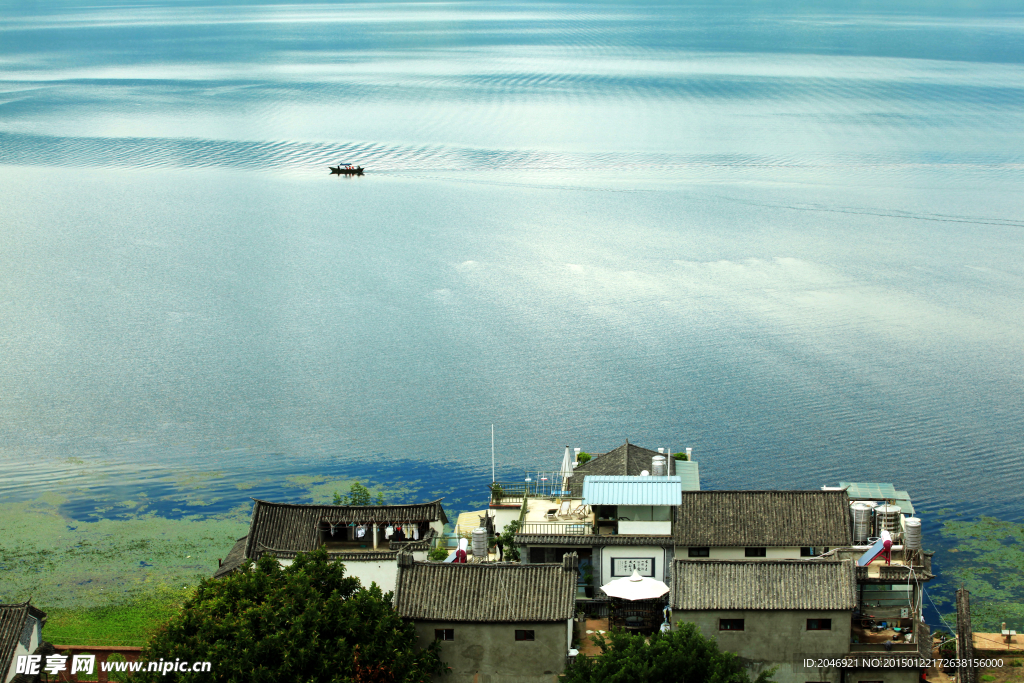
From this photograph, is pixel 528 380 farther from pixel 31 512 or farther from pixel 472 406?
pixel 31 512

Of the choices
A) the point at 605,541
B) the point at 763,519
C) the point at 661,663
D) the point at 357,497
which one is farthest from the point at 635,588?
the point at 357,497

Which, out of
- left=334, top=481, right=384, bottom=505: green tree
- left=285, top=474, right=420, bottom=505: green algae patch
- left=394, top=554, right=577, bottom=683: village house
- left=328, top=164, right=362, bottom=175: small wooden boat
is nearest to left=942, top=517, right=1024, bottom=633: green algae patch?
left=394, top=554, right=577, bottom=683: village house

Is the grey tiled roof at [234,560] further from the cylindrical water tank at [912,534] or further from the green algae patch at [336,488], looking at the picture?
the cylindrical water tank at [912,534]

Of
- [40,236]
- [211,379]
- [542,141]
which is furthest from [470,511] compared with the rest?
[542,141]

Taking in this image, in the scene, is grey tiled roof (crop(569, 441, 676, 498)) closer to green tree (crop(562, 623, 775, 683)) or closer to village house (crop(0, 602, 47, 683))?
green tree (crop(562, 623, 775, 683))

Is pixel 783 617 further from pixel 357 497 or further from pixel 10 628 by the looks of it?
pixel 357 497

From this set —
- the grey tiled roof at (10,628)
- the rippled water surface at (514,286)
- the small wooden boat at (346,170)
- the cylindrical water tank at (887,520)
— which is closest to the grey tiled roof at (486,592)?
the cylindrical water tank at (887,520)
